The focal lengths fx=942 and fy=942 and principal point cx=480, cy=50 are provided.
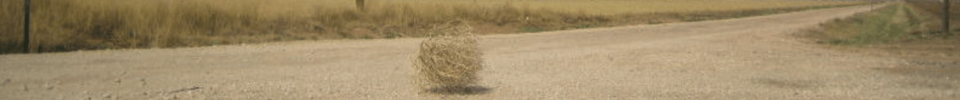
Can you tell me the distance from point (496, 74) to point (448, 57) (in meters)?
→ 2.77

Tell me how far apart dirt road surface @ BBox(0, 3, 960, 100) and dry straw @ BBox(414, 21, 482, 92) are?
0.79ft

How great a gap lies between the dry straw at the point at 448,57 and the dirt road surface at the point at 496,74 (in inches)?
9.5

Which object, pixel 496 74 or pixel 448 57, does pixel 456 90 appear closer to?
pixel 448 57

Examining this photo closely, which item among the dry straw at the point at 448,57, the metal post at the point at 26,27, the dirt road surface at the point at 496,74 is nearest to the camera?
the dry straw at the point at 448,57

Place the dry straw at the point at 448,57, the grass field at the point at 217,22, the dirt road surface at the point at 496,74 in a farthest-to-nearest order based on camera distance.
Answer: the grass field at the point at 217,22
the dirt road surface at the point at 496,74
the dry straw at the point at 448,57

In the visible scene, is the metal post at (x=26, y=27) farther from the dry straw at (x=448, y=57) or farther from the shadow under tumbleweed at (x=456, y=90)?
the dry straw at (x=448, y=57)

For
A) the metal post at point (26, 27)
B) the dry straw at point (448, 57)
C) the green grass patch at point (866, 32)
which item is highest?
the dry straw at point (448, 57)

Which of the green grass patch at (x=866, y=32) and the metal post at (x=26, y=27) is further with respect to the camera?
the green grass patch at (x=866, y=32)

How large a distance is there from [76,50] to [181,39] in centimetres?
227

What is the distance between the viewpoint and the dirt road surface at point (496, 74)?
795cm

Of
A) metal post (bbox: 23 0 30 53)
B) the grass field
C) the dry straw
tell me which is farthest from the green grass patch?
metal post (bbox: 23 0 30 53)

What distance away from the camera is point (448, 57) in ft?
23.6

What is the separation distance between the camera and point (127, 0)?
16.4m

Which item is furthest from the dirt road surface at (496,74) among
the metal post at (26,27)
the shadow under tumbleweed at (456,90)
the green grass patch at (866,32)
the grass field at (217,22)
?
Result: the green grass patch at (866,32)
